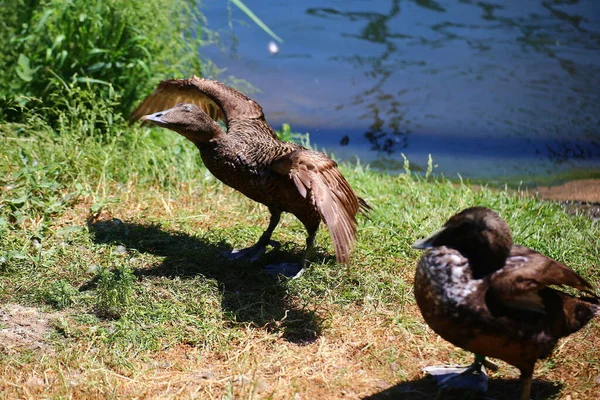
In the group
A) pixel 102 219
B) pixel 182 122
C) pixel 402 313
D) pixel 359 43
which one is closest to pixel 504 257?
pixel 402 313

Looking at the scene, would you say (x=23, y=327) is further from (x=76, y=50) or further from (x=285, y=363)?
(x=76, y=50)

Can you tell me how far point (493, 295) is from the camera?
2621mm

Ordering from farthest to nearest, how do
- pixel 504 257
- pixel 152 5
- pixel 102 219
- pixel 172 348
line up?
1. pixel 152 5
2. pixel 102 219
3. pixel 172 348
4. pixel 504 257

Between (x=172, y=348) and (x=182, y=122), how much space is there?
144 cm

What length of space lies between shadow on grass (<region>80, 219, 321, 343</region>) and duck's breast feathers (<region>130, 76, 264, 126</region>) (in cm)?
87

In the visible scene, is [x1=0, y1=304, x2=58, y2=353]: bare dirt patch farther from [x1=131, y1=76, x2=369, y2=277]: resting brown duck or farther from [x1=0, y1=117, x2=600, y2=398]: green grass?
[x1=131, y1=76, x2=369, y2=277]: resting brown duck

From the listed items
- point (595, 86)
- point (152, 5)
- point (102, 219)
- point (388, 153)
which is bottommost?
point (388, 153)

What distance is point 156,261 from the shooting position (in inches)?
156

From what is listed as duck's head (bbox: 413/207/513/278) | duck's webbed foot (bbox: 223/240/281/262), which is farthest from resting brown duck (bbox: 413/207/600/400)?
duck's webbed foot (bbox: 223/240/281/262)

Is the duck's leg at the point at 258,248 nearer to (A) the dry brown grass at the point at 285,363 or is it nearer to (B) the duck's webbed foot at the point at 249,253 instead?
(B) the duck's webbed foot at the point at 249,253

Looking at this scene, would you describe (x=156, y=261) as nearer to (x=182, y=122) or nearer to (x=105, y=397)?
(x=182, y=122)

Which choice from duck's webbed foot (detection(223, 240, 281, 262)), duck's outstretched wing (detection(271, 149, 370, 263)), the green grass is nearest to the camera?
the green grass

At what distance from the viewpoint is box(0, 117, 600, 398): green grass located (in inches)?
120

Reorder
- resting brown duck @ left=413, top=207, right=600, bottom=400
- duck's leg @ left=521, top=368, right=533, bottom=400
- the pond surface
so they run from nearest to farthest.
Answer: resting brown duck @ left=413, top=207, right=600, bottom=400 → duck's leg @ left=521, top=368, right=533, bottom=400 → the pond surface
